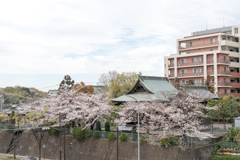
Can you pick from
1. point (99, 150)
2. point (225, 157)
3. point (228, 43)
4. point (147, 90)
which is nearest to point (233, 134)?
point (225, 157)

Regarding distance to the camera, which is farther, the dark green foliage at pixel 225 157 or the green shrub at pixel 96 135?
the green shrub at pixel 96 135

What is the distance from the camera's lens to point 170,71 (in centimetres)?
7600

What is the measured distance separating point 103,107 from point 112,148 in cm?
621

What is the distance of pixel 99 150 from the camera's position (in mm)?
40031

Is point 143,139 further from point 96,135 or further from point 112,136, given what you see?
Answer: point 96,135

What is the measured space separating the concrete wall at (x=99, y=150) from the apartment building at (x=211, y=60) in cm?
3479

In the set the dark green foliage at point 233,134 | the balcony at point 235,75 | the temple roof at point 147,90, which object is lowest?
the dark green foliage at point 233,134

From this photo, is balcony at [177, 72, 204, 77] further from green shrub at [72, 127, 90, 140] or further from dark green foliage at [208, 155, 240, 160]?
dark green foliage at [208, 155, 240, 160]

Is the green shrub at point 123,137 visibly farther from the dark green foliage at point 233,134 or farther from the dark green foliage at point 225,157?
the dark green foliage at point 233,134

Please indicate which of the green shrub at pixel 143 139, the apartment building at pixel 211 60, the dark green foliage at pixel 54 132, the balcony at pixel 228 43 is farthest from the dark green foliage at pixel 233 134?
the balcony at pixel 228 43

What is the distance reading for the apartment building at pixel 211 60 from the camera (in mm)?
67562

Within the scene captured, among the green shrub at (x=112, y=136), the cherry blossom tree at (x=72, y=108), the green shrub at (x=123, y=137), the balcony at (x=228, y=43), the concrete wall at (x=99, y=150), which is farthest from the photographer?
the balcony at (x=228, y=43)

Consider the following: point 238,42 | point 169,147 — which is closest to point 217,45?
point 238,42

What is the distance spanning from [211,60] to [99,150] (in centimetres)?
3899
